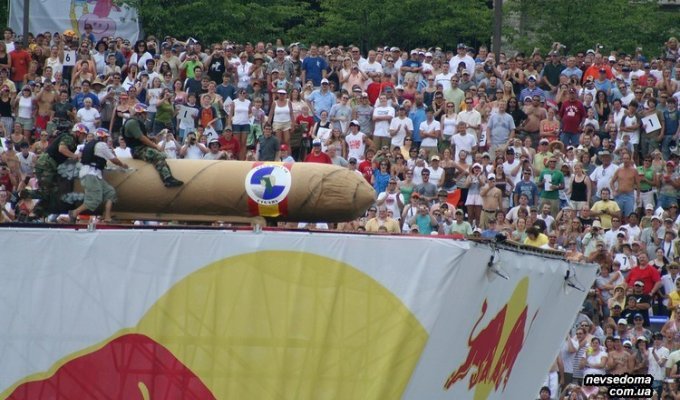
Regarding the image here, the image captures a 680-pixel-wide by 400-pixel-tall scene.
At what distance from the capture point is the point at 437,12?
45.2 meters

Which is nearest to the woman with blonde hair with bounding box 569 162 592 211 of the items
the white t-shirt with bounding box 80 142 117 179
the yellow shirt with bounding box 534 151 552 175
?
the yellow shirt with bounding box 534 151 552 175

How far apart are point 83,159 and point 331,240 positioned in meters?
3.47

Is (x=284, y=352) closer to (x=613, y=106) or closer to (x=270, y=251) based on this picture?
(x=270, y=251)

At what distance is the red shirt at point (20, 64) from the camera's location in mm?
33812

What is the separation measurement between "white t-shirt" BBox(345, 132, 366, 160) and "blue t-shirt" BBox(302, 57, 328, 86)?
3009 mm

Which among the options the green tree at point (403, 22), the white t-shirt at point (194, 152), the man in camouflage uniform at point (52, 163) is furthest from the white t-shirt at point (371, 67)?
the man in camouflage uniform at point (52, 163)

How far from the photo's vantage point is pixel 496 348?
18281 mm

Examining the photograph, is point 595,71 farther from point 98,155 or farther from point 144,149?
point 98,155

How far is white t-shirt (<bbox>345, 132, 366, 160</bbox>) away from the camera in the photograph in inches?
1220

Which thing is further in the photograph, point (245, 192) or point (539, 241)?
point (539, 241)

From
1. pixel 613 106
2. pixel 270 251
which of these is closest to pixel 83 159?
pixel 270 251

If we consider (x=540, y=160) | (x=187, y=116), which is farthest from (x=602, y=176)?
(x=187, y=116)

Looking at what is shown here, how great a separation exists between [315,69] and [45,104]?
547 centimetres

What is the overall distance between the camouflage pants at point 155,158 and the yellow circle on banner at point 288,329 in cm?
196
